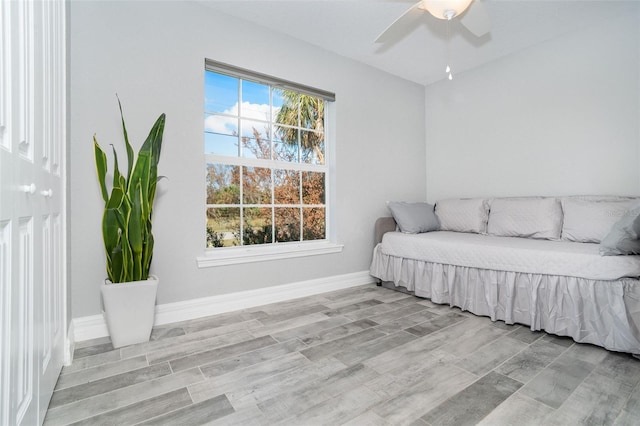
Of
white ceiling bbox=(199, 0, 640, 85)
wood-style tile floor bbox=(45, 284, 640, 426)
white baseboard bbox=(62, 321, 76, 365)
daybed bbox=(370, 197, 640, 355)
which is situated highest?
white ceiling bbox=(199, 0, 640, 85)

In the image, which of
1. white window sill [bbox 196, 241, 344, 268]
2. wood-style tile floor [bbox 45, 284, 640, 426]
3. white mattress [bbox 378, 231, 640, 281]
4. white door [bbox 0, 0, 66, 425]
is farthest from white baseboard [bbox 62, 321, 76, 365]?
white mattress [bbox 378, 231, 640, 281]

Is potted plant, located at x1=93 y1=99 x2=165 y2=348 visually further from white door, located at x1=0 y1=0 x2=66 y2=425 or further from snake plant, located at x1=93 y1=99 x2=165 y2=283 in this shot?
white door, located at x1=0 y1=0 x2=66 y2=425

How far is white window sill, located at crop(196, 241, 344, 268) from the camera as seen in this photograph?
2527 mm

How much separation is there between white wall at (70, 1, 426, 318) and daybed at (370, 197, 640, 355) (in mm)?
628

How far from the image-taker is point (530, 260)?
7.28 ft

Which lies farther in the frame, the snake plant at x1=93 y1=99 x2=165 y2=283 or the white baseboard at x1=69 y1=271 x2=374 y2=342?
the white baseboard at x1=69 y1=271 x2=374 y2=342

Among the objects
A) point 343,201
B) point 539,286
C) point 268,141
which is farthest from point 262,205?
point 539,286

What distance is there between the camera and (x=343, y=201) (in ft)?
10.9

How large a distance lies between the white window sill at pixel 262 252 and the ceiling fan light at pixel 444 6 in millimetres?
2110

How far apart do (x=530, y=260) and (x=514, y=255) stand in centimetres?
11

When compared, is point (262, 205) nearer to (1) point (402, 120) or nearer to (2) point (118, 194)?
(2) point (118, 194)

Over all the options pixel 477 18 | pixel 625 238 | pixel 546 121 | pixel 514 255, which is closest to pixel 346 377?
pixel 514 255

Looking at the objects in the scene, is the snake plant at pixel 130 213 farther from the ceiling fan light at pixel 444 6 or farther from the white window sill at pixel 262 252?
the ceiling fan light at pixel 444 6

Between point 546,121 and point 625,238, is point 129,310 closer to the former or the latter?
point 625,238
